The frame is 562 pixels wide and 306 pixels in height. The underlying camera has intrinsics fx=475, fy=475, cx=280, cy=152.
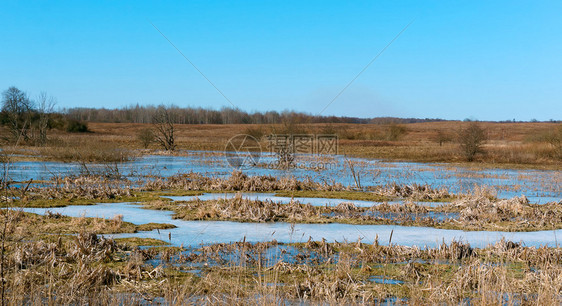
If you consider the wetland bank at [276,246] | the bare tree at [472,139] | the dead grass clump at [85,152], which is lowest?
the wetland bank at [276,246]

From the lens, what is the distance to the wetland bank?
6.17 meters

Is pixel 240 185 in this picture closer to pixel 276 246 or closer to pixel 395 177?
pixel 395 177

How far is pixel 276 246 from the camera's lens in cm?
888

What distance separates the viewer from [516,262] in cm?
809

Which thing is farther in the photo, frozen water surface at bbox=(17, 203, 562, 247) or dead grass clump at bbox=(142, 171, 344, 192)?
dead grass clump at bbox=(142, 171, 344, 192)

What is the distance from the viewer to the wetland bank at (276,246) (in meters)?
6.17

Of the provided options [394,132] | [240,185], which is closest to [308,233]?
[240,185]

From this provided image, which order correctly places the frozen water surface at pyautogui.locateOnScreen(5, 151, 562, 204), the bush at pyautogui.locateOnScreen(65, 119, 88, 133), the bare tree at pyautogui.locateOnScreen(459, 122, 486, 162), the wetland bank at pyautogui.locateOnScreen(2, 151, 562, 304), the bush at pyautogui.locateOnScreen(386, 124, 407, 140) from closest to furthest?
the wetland bank at pyautogui.locateOnScreen(2, 151, 562, 304)
the frozen water surface at pyautogui.locateOnScreen(5, 151, 562, 204)
the bare tree at pyautogui.locateOnScreen(459, 122, 486, 162)
the bush at pyautogui.locateOnScreen(386, 124, 407, 140)
the bush at pyautogui.locateOnScreen(65, 119, 88, 133)

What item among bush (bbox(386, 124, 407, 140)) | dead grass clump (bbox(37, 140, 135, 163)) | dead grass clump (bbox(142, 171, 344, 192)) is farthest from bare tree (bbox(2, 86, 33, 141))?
bush (bbox(386, 124, 407, 140))

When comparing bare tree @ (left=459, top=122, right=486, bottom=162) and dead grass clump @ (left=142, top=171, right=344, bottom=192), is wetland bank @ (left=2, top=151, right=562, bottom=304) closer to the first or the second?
dead grass clump @ (left=142, top=171, right=344, bottom=192)

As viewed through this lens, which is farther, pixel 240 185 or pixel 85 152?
pixel 85 152

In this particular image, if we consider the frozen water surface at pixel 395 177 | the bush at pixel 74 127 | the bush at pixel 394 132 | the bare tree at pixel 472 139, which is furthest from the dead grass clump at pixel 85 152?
the bush at pixel 394 132

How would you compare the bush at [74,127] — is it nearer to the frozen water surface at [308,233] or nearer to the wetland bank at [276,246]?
the wetland bank at [276,246]

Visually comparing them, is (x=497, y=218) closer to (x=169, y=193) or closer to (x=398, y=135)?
(x=169, y=193)
